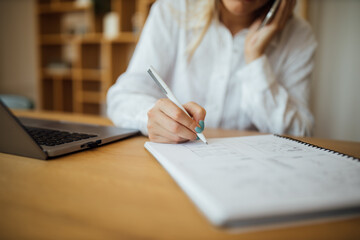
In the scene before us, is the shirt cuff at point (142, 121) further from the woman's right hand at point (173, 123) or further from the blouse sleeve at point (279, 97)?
the blouse sleeve at point (279, 97)

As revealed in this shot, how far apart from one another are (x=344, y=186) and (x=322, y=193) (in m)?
0.04

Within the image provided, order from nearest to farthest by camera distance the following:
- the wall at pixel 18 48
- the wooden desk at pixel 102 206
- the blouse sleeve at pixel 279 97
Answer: the wooden desk at pixel 102 206 < the blouse sleeve at pixel 279 97 < the wall at pixel 18 48

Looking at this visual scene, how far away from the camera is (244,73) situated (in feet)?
2.82

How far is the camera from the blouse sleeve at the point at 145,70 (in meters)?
0.70

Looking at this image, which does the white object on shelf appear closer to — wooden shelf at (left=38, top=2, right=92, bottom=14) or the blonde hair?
wooden shelf at (left=38, top=2, right=92, bottom=14)

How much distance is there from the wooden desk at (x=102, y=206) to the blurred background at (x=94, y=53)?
1.45 metres

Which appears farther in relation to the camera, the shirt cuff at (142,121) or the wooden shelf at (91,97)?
the wooden shelf at (91,97)

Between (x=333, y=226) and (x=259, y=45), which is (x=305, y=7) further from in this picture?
(x=333, y=226)

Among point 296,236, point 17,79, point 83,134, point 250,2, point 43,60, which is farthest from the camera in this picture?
point 17,79

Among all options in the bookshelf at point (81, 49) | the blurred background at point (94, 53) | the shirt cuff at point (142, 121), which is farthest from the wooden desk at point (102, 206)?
the bookshelf at point (81, 49)

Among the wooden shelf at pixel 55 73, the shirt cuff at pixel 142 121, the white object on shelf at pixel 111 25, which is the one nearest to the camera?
the shirt cuff at pixel 142 121

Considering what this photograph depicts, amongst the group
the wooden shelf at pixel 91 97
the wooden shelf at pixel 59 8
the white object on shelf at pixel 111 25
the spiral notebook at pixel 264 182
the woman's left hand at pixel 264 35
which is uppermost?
the wooden shelf at pixel 59 8

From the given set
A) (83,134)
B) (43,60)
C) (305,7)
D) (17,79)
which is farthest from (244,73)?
(17,79)

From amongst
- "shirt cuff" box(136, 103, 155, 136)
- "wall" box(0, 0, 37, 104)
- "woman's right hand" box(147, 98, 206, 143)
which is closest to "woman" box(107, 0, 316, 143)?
"shirt cuff" box(136, 103, 155, 136)
